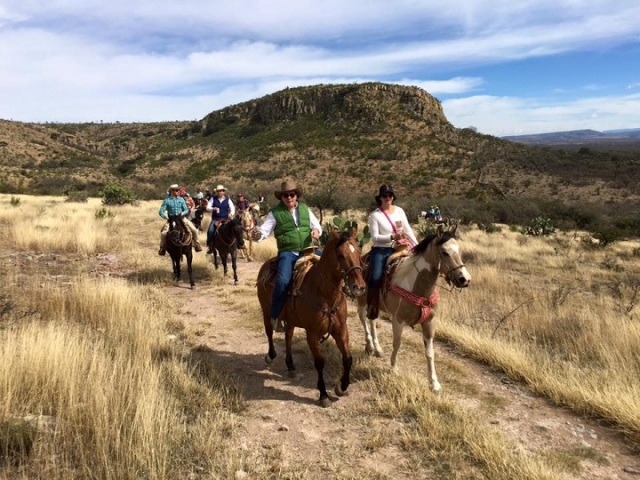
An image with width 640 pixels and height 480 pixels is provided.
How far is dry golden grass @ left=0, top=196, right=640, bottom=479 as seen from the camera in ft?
11.8

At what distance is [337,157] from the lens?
63.2 meters

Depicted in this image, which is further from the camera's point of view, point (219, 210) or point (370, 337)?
point (219, 210)

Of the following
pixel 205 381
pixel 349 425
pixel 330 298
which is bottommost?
pixel 349 425

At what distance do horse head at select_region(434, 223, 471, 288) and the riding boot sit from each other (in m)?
1.48

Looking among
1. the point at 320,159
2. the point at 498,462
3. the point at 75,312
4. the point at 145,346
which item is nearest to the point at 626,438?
the point at 498,462

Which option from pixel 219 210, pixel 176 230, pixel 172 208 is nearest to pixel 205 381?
pixel 176 230

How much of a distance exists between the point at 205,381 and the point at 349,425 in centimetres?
188

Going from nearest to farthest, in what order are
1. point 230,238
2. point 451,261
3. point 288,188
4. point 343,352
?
point 451,261 → point 343,352 → point 288,188 → point 230,238

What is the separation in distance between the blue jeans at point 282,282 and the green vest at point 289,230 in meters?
0.12

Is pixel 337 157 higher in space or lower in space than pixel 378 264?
higher

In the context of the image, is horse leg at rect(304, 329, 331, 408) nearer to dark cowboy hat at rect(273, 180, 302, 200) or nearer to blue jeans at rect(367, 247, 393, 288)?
blue jeans at rect(367, 247, 393, 288)

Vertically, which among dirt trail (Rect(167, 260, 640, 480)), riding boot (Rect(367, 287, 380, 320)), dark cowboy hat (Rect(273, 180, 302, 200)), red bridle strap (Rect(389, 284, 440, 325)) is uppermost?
dark cowboy hat (Rect(273, 180, 302, 200))

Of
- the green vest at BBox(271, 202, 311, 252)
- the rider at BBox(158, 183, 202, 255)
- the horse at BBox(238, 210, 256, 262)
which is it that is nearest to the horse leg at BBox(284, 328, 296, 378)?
the green vest at BBox(271, 202, 311, 252)

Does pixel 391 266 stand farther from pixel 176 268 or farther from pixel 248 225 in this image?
pixel 248 225
